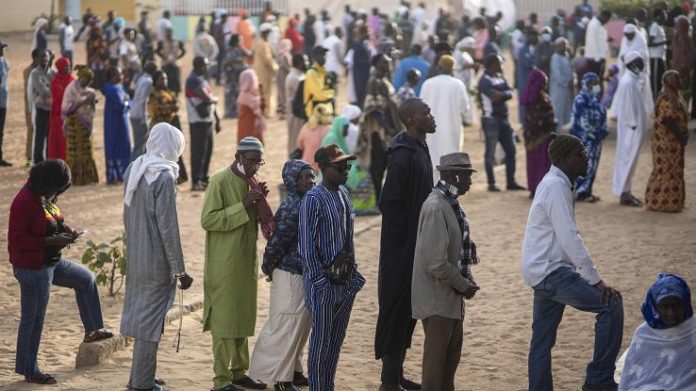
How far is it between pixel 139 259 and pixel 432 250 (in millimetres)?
1780

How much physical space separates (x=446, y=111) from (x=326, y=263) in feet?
24.0

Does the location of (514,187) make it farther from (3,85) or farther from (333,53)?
(333,53)

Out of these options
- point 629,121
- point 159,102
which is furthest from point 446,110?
point 159,102

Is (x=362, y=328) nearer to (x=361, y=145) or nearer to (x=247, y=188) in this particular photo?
(x=247, y=188)

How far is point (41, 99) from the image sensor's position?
55.1 feet

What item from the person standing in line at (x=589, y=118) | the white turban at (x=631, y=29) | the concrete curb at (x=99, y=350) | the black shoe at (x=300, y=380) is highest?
the white turban at (x=631, y=29)

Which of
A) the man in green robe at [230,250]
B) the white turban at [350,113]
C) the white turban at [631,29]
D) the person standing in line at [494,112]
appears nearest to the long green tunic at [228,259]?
the man in green robe at [230,250]

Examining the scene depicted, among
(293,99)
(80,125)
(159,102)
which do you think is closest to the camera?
(159,102)

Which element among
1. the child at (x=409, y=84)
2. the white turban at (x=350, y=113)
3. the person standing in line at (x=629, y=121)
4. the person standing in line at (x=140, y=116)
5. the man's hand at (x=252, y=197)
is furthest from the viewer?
the person standing in line at (x=140, y=116)

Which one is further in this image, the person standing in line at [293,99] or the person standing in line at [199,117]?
the person standing in line at [293,99]

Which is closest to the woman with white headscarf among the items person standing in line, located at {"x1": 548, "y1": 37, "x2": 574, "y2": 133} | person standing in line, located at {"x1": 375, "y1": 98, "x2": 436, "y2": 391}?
person standing in line, located at {"x1": 375, "y1": 98, "x2": 436, "y2": 391}

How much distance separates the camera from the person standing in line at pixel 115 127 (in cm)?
1617

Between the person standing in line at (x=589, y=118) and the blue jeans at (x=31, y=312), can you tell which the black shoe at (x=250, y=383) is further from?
the person standing in line at (x=589, y=118)

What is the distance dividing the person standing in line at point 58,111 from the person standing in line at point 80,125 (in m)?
0.16
